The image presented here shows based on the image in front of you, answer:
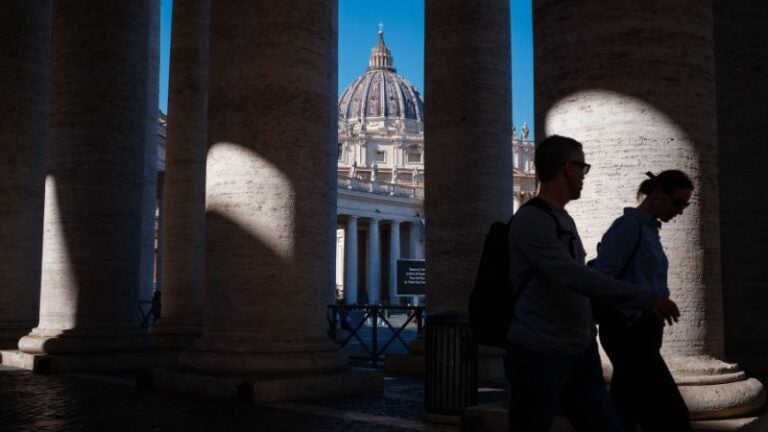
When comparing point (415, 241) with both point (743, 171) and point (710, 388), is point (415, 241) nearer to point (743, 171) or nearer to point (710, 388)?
point (743, 171)

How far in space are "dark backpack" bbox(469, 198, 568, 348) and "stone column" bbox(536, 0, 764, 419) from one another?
354 centimetres

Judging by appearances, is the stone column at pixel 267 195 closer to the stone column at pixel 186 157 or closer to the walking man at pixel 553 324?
the walking man at pixel 553 324

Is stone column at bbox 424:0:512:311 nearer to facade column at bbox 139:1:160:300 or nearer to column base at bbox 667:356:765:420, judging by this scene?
column base at bbox 667:356:765:420

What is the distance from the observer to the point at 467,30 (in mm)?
18500

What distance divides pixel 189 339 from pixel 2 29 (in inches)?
390

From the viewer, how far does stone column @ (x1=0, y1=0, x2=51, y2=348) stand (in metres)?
22.0

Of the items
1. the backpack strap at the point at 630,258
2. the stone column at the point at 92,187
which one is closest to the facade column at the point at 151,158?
the stone column at the point at 92,187

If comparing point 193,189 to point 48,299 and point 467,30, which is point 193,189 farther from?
point 467,30

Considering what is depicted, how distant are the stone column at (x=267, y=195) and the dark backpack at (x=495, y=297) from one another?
845cm

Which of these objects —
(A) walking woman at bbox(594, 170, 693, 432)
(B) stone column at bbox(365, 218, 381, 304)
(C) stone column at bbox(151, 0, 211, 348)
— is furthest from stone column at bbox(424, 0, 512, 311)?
(B) stone column at bbox(365, 218, 381, 304)

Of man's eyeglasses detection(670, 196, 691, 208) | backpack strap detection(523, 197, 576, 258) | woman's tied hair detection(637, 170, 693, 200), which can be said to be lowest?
backpack strap detection(523, 197, 576, 258)

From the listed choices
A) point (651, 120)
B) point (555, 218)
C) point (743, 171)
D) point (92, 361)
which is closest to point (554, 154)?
point (555, 218)

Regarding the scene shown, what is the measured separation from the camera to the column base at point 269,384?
12688 millimetres

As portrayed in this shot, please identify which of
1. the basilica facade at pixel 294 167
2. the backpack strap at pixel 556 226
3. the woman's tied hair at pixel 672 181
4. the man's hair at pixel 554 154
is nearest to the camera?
the backpack strap at pixel 556 226
